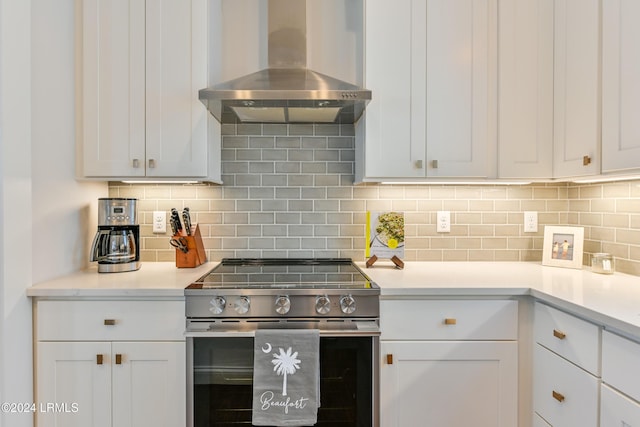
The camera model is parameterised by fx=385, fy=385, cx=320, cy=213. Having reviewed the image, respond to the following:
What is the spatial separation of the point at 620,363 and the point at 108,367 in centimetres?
185

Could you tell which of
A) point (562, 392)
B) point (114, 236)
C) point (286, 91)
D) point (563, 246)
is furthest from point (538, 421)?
point (114, 236)

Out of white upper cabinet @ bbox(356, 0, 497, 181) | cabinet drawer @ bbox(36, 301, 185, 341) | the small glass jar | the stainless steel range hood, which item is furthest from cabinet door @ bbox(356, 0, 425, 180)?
cabinet drawer @ bbox(36, 301, 185, 341)

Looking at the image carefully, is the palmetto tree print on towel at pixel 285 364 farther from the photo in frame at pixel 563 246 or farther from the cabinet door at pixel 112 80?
the photo in frame at pixel 563 246

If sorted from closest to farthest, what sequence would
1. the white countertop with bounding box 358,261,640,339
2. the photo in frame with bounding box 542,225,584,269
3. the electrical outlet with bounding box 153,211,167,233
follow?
the white countertop with bounding box 358,261,640,339 < the photo in frame with bounding box 542,225,584,269 < the electrical outlet with bounding box 153,211,167,233

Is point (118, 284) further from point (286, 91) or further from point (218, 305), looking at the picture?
point (286, 91)

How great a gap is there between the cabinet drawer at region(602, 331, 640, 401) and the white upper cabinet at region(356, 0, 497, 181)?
96cm

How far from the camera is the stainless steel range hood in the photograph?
173 cm

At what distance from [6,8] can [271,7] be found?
45.1 inches

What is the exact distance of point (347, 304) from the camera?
5.28 ft

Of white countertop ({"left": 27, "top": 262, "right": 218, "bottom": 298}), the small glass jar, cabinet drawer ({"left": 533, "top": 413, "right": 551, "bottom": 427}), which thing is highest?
the small glass jar

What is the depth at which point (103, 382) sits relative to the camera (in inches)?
62.7

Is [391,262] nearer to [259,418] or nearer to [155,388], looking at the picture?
[259,418]

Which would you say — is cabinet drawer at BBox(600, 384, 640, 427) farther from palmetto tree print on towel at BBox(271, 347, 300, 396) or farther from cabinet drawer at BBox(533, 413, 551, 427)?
palmetto tree print on towel at BBox(271, 347, 300, 396)

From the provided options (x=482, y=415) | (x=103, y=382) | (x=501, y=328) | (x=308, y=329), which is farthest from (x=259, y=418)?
(x=501, y=328)
